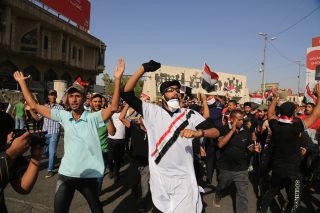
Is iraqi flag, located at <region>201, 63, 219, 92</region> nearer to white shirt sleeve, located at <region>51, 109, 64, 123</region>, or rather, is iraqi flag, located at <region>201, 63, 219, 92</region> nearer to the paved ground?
the paved ground

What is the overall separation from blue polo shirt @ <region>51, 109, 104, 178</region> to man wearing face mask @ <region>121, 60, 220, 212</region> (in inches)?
30.3

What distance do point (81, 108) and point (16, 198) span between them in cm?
274

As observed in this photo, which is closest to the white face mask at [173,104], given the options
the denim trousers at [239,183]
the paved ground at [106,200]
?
the denim trousers at [239,183]

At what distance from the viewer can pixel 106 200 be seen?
5.76m

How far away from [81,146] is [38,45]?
28.1 metres

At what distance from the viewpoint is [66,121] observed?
12.4 ft

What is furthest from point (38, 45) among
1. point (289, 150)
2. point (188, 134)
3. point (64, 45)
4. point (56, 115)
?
point (188, 134)

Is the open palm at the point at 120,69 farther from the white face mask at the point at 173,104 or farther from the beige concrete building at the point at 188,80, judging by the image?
the beige concrete building at the point at 188,80

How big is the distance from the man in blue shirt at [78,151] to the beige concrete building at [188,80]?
60.8 feet

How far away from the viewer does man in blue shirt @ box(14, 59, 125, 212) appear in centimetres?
357

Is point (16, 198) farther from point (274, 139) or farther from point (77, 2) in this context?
point (77, 2)

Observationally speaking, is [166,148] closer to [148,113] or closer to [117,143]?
[148,113]

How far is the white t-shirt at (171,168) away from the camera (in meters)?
3.07

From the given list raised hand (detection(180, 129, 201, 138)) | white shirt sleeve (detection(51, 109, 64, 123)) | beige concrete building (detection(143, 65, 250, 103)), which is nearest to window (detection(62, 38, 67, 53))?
beige concrete building (detection(143, 65, 250, 103))
